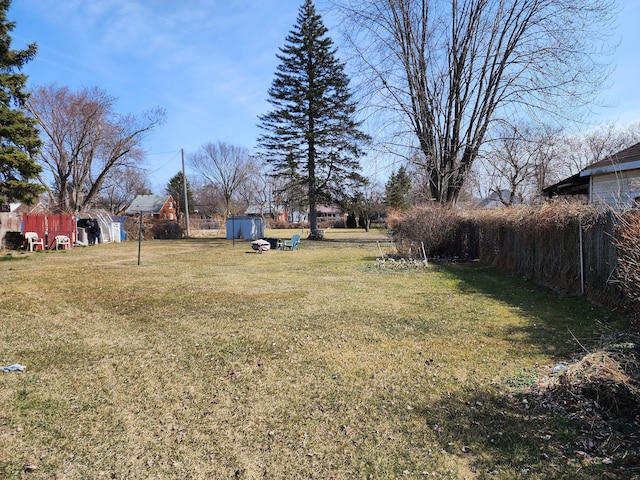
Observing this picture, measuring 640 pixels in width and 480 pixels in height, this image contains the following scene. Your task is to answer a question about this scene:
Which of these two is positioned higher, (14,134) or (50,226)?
(14,134)

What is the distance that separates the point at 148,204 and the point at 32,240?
1617 inches

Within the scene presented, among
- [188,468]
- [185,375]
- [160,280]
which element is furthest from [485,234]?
[188,468]

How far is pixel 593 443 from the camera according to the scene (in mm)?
2641

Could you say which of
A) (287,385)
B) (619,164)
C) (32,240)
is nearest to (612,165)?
(619,164)

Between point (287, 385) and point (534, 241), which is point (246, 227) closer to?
point (534, 241)

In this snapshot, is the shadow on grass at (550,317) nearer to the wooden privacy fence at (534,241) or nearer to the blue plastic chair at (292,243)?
the wooden privacy fence at (534,241)

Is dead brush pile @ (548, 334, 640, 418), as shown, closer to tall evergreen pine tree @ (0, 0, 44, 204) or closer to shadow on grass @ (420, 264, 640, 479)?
shadow on grass @ (420, 264, 640, 479)

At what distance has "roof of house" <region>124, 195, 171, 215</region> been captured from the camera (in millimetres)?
55184

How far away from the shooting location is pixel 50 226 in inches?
740

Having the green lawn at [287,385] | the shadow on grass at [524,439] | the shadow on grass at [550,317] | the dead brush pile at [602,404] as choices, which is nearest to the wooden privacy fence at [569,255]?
the shadow on grass at [550,317]

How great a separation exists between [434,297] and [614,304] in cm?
294

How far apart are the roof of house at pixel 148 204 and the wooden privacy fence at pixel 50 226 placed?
36.0m

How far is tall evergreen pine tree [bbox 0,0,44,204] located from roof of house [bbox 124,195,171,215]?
39920 millimetres

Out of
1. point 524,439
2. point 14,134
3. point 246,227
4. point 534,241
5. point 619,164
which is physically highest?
point 14,134
